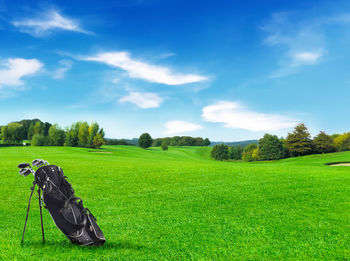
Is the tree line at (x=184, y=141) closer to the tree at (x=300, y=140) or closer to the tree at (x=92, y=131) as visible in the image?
the tree at (x=92, y=131)

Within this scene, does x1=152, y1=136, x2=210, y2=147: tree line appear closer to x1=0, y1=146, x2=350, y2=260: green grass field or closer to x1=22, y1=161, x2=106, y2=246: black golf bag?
x1=0, y1=146, x2=350, y2=260: green grass field

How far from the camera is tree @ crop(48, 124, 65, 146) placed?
3130 inches

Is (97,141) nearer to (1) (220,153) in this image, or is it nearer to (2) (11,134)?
(2) (11,134)

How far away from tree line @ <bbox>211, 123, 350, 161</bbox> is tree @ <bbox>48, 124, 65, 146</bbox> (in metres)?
53.8

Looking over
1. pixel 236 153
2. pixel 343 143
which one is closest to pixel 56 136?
pixel 236 153

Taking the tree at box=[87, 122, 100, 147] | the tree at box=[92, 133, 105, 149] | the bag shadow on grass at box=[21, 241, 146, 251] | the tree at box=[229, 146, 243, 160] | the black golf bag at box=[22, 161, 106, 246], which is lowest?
the tree at box=[229, 146, 243, 160]

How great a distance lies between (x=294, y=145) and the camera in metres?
Answer: 59.8

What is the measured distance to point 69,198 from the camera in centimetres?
480

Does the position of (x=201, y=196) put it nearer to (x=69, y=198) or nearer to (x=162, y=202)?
(x=162, y=202)

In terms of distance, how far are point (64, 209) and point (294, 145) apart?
204ft

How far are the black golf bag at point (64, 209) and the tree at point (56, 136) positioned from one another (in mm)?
81312

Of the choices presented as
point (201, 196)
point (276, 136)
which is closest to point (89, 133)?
point (276, 136)

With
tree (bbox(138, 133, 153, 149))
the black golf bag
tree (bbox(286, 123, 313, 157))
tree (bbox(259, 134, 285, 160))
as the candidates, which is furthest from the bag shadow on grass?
tree (bbox(138, 133, 153, 149))

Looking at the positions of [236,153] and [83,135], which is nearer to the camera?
[83,135]
